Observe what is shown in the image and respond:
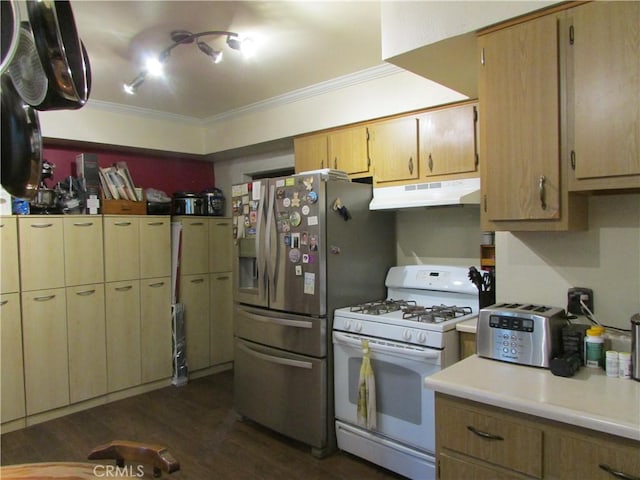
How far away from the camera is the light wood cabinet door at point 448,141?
2.67 m

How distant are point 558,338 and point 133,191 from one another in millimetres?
3535

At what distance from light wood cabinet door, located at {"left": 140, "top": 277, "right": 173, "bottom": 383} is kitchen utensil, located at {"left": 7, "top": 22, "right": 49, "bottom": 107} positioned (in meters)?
2.93

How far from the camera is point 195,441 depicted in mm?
3043

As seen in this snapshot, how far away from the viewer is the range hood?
259 cm

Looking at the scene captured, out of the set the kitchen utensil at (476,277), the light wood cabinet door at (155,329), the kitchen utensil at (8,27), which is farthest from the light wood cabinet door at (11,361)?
the kitchen utensil at (476,277)

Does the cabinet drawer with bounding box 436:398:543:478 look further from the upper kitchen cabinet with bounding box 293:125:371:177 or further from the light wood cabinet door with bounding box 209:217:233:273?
the light wood cabinet door with bounding box 209:217:233:273

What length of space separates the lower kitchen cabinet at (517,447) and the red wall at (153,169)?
147 inches

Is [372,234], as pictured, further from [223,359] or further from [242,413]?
[223,359]

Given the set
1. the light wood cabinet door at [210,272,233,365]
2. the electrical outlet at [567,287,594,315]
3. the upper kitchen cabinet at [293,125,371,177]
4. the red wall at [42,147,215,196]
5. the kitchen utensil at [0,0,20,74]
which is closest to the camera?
the kitchen utensil at [0,0,20,74]

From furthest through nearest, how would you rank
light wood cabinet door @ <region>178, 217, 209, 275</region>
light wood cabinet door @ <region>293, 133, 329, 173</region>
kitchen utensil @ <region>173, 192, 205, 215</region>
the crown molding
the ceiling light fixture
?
kitchen utensil @ <region>173, 192, 205, 215</region> → light wood cabinet door @ <region>178, 217, 209, 275</region> → light wood cabinet door @ <region>293, 133, 329, 173</region> → the crown molding → the ceiling light fixture

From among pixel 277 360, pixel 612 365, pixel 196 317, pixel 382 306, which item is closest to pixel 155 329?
pixel 196 317

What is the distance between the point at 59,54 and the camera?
1127 millimetres

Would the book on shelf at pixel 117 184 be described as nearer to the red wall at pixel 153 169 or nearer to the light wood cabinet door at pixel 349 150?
the red wall at pixel 153 169

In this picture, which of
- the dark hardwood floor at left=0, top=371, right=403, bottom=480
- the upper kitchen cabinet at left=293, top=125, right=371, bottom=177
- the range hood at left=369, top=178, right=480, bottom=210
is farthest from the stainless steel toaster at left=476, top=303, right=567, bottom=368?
the upper kitchen cabinet at left=293, top=125, right=371, bottom=177
